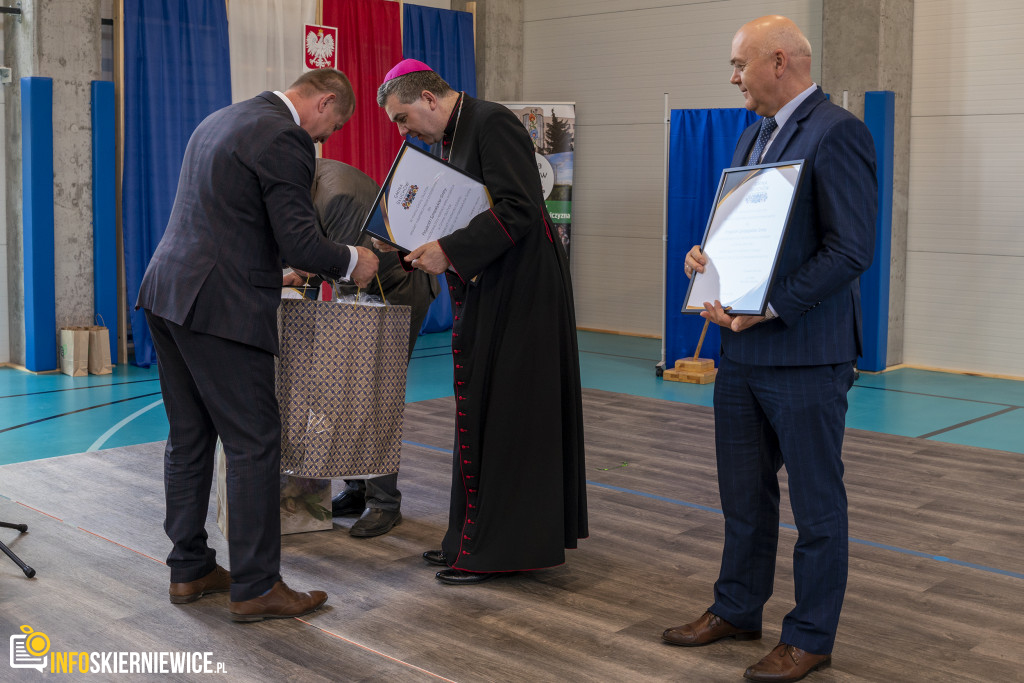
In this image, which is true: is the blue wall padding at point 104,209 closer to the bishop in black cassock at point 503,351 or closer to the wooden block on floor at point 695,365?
the wooden block on floor at point 695,365

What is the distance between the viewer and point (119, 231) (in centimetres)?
744

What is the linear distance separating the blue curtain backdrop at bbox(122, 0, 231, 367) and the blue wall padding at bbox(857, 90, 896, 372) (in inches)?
201

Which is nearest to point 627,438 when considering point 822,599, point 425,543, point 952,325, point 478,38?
point 425,543

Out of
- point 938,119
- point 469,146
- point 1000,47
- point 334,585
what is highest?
point 1000,47

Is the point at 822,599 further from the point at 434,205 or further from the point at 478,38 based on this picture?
the point at 478,38

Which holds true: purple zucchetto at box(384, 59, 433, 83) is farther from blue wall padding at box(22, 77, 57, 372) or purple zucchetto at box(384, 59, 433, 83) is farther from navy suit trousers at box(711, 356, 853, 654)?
blue wall padding at box(22, 77, 57, 372)

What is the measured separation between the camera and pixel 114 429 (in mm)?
5344

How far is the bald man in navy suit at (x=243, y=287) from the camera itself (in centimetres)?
265

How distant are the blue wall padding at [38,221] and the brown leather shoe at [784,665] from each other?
6.07 metres

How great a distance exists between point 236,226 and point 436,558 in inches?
52.0

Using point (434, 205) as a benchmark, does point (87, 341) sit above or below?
below

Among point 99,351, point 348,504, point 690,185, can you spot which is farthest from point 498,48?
point 348,504

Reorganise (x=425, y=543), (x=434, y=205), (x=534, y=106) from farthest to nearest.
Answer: (x=534, y=106) → (x=425, y=543) → (x=434, y=205)

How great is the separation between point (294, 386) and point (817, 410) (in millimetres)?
1667
